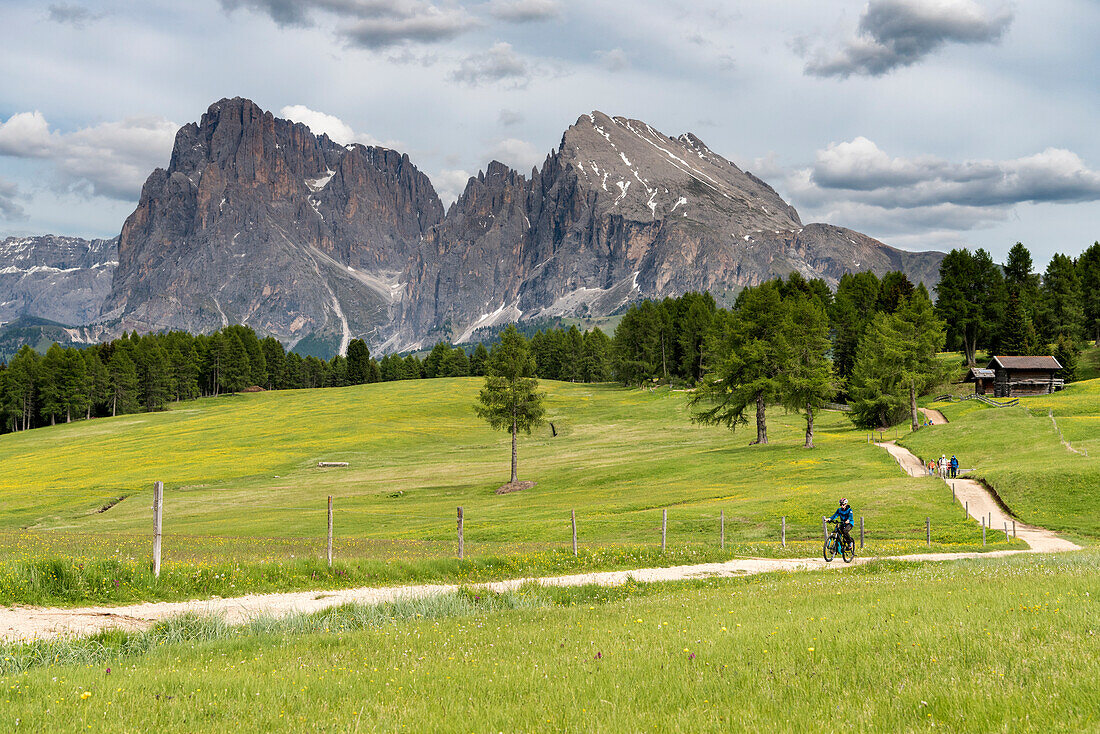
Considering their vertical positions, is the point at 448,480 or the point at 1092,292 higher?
the point at 1092,292

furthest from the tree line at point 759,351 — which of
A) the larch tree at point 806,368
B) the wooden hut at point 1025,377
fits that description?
the wooden hut at point 1025,377

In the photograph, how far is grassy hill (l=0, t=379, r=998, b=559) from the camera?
40.8 m

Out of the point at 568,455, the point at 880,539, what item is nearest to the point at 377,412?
the point at 568,455

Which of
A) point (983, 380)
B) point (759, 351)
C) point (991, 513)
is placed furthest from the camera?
point (983, 380)

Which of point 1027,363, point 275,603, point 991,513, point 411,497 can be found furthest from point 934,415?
point 275,603

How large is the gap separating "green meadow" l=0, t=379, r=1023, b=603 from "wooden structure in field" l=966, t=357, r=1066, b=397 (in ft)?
66.5

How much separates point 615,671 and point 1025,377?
4132 inches

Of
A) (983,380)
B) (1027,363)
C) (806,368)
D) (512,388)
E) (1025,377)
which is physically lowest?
(512,388)

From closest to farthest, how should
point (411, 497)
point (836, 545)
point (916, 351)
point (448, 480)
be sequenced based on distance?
point (836, 545)
point (411, 497)
point (448, 480)
point (916, 351)

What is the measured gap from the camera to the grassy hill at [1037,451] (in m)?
40.8

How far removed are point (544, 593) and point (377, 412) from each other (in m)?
107

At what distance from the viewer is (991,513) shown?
4219cm

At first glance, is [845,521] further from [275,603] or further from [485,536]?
[275,603]

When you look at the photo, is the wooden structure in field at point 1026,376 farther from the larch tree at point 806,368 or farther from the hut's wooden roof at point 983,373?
the larch tree at point 806,368
